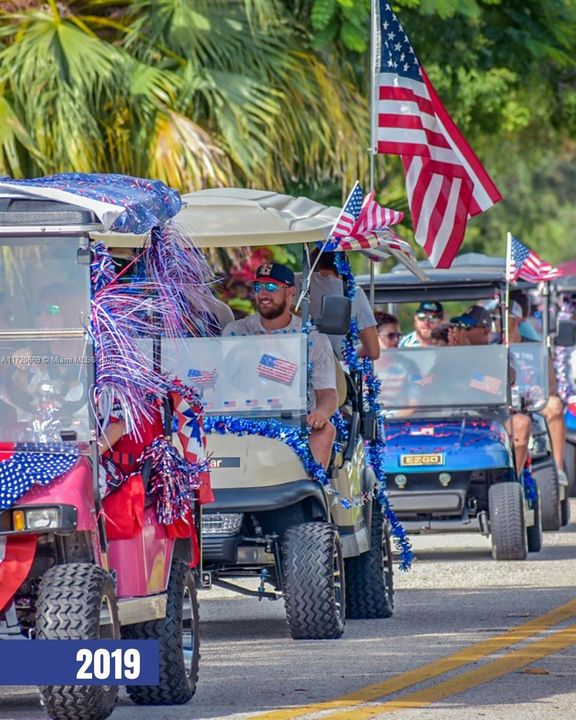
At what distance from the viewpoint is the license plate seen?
45.5 feet

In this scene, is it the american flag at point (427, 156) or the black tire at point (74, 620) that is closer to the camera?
the black tire at point (74, 620)

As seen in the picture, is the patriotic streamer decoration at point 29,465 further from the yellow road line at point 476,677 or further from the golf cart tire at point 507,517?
the golf cart tire at point 507,517

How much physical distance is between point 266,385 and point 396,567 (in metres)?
4.15

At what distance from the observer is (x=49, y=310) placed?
23.5 ft

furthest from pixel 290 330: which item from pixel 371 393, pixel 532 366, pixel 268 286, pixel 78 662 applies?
pixel 532 366

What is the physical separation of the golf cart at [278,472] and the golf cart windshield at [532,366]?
558 centimetres

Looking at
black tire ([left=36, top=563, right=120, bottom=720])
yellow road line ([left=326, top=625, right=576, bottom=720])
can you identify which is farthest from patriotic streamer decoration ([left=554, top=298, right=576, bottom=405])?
black tire ([left=36, top=563, right=120, bottom=720])

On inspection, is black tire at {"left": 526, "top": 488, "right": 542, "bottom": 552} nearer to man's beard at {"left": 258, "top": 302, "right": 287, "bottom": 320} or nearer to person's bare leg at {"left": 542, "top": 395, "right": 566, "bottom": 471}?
person's bare leg at {"left": 542, "top": 395, "right": 566, "bottom": 471}

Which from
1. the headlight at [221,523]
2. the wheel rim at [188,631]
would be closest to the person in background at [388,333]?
the headlight at [221,523]

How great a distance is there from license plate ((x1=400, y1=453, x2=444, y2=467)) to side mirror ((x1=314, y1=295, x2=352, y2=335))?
162 inches

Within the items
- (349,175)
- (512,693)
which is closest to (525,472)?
(349,175)

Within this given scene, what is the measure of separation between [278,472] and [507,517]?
4189 mm

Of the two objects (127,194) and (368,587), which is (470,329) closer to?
(368,587)

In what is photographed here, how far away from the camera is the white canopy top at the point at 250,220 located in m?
10.2
